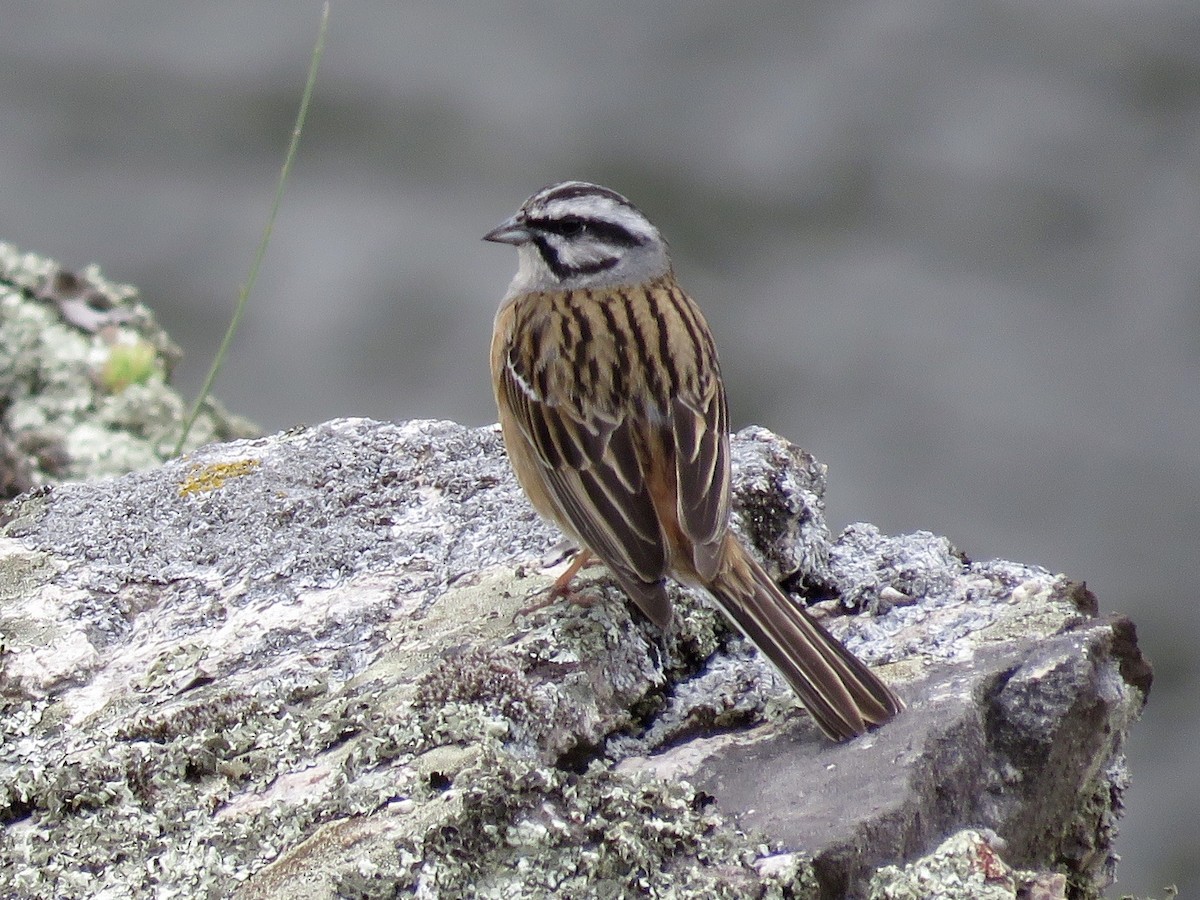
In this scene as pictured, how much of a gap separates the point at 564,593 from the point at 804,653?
0.59 metres

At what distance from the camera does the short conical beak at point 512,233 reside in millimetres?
5273

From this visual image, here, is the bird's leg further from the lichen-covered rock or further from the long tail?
the lichen-covered rock

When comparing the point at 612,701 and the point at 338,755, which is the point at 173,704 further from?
the point at 612,701

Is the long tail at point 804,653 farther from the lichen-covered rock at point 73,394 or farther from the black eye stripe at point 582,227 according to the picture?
the lichen-covered rock at point 73,394

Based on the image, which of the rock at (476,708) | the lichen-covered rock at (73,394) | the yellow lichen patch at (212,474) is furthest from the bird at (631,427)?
the lichen-covered rock at (73,394)

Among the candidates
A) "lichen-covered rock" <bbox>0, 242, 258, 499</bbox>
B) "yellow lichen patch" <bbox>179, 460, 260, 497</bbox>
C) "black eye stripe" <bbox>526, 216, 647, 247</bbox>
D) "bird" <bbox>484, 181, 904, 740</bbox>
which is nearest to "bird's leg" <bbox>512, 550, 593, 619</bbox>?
"bird" <bbox>484, 181, 904, 740</bbox>

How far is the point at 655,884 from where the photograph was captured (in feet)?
9.68

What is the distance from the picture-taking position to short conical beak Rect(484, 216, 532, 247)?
527cm

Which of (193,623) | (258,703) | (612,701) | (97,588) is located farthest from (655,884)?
(97,588)

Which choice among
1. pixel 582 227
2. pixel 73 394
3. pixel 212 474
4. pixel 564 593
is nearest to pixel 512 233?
pixel 582 227

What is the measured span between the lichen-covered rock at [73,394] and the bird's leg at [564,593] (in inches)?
75.6

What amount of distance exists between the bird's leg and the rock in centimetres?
5

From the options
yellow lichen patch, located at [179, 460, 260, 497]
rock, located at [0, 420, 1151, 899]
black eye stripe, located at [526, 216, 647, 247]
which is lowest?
rock, located at [0, 420, 1151, 899]

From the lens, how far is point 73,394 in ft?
18.2
